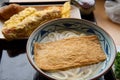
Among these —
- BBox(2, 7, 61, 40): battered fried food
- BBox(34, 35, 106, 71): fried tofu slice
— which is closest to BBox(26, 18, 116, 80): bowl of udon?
BBox(34, 35, 106, 71): fried tofu slice

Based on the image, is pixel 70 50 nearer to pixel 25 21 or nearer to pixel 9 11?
pixel 25 21

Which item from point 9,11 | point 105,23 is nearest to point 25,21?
point 9,11

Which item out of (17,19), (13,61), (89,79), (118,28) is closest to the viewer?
(89,79)

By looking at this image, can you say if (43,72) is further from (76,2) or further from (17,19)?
(76,2)

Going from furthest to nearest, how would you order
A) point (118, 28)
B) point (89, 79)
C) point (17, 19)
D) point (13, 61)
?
point (118, 28)
point (17, 19)
point (13, 61)
point (89, 79)

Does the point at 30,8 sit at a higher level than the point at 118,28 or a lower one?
higher

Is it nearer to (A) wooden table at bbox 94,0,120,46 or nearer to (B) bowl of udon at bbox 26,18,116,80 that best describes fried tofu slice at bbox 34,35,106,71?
(B) bowl of udon at bbox 26,18,116,80

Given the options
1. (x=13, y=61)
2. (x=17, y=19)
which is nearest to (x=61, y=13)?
(x=17, y=19)
